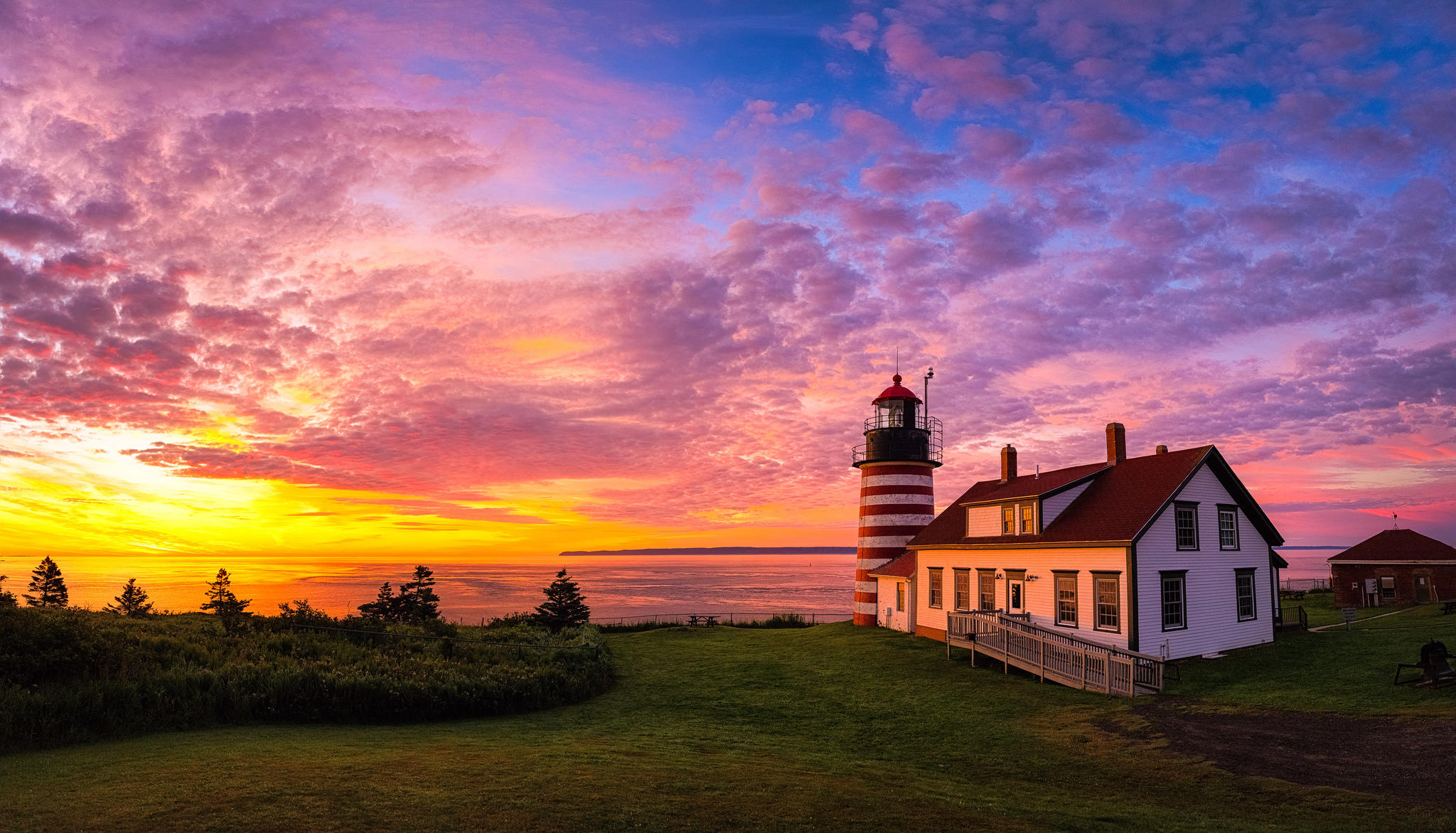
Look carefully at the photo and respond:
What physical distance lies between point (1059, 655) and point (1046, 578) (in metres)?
4.83

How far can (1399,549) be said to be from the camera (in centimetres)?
4250

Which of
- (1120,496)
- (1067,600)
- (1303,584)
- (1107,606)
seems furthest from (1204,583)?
(1303,584)

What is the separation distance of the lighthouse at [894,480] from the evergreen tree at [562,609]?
14.9 meters

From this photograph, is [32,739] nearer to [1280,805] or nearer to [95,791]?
[95,791]

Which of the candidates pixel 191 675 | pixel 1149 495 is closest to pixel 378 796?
pixel 191 675

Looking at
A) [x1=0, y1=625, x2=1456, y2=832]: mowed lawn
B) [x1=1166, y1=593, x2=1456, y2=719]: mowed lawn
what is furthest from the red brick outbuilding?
[x1=0, y1=625, x2=1456, y2=832]: mowed lawn

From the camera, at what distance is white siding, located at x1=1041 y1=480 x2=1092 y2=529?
29641mm

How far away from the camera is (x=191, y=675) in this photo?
1561 centimetres

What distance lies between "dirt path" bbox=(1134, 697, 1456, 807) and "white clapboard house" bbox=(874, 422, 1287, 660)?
7.39 m

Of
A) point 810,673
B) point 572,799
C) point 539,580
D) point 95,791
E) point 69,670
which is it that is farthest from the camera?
point 539,580

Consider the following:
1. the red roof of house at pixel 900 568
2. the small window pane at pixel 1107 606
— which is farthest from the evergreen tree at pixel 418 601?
the small window pane at pixel 1107 606

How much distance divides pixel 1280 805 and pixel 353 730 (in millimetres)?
15679

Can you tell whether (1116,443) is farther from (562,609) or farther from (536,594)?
(536,594)

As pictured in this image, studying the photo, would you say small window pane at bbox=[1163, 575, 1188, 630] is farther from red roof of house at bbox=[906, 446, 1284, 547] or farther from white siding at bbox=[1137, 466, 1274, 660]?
red roof of house at bbox=[906, 446, 1284, 547]
